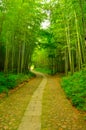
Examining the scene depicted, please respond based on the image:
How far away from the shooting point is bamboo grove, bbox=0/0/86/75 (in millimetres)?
12635

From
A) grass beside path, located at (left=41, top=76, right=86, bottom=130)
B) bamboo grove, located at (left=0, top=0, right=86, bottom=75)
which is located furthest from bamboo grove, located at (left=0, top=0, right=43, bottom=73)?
grass beside path, located at (left=41, top=76, right=86, bottom=130)

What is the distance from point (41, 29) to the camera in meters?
24.8

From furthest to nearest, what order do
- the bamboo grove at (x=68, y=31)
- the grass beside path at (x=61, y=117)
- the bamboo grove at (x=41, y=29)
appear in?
the bamboo grove at (x=41, y=29)
the bamboo grove at (x=68, y=31)
the grass beside path at (x=61, y=117)

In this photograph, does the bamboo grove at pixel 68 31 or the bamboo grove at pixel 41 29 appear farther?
the bamboo grove at pixel 41 29

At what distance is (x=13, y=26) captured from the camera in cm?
1537

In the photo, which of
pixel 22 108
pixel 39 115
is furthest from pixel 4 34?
pixel 39 115

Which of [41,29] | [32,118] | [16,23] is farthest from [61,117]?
[41,29]

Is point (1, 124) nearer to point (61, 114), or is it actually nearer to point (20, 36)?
point (61, 114)

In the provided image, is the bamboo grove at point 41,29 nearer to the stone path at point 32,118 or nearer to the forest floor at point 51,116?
the forest floor at point 51,116

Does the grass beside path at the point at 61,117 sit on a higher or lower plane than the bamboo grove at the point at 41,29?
lower

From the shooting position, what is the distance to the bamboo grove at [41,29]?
1264 cm

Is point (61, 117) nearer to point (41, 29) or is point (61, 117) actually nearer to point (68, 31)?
point (68, 31)

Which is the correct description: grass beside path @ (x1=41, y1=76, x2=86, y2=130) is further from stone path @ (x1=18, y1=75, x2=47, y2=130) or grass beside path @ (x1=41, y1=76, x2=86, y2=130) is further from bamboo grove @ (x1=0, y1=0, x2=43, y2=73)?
bamboo grove @ (x1=0, y1=0, x2=43, y2=73)

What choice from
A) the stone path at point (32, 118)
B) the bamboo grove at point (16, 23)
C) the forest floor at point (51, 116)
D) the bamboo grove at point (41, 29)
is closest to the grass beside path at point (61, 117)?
the forest floor at point (51, 116)
